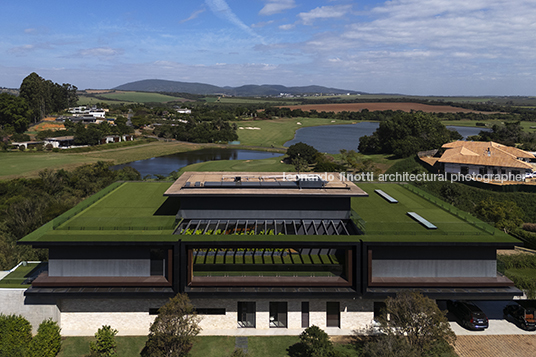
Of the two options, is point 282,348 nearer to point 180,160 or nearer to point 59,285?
point 59,285

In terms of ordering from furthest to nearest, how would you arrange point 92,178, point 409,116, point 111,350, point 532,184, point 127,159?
1. point 409,116
2. point 127,159
3. point 92,178
4. point 532,184
5. point 111,350

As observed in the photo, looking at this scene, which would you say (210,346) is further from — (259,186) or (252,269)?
(259,186)

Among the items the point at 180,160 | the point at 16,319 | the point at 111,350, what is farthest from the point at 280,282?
the point at 180,160

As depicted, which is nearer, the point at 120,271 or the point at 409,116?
the point at 120,271

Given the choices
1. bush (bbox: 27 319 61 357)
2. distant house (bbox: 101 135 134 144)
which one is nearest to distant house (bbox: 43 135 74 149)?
distant house (bbox: 101 135 134 144)

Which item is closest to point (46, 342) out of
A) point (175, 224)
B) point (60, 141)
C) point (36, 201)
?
point (175, 224)

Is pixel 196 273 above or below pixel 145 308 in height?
above

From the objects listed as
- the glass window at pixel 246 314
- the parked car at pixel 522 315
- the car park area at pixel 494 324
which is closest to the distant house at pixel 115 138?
the glass window at pixel 246 314
